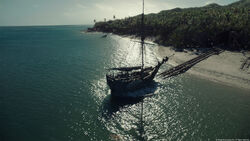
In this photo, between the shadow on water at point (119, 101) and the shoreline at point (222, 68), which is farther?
the shoreline at point (222, 68)

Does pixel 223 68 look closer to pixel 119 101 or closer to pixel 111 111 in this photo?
pixel 119 101

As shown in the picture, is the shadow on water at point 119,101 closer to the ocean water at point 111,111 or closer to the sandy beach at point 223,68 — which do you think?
the ocean water at point 111,111

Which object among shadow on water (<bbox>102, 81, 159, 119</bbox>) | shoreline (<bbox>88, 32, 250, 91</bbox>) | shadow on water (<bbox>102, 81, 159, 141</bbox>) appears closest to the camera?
shadow on water (<bbox>102, 81, 159, 141</bbox>)

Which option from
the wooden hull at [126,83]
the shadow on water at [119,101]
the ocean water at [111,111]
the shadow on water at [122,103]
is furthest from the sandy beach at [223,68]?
the wooden hull at [126,83]

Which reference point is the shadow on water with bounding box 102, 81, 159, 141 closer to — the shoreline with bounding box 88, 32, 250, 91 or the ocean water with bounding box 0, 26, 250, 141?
the ocean water with bounding box 0, 26, 250, 141

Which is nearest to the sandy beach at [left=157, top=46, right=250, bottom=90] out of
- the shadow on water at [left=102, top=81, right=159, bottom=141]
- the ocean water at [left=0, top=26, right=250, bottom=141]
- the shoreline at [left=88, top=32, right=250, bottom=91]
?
the shoreline at [left=88, top=32, right=250, bottom=91]

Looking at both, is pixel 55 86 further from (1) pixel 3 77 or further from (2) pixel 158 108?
(2) pixel 158 108

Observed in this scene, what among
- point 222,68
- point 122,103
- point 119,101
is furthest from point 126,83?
point 222,68

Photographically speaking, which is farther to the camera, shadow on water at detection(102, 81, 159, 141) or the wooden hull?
the wooden hull
